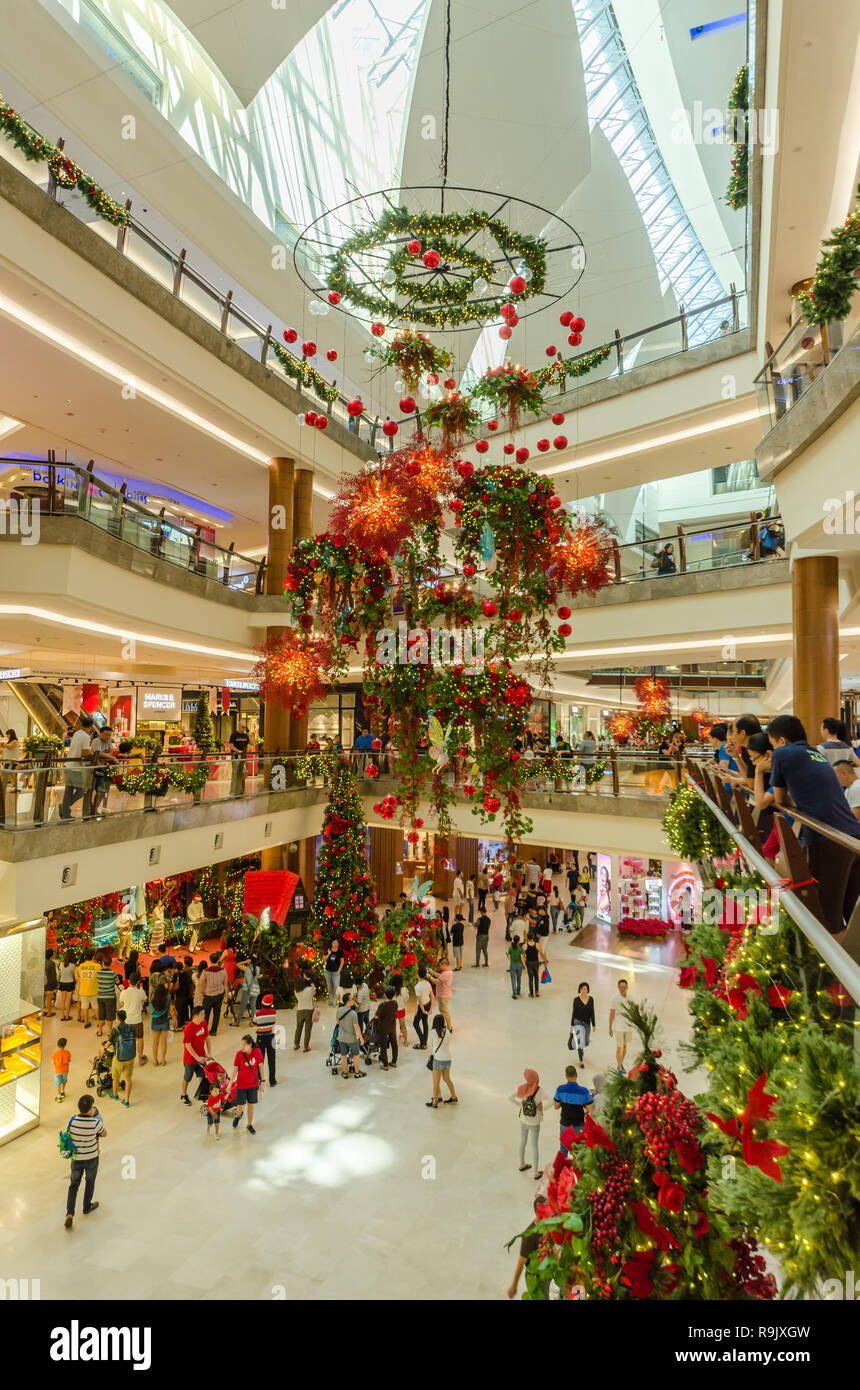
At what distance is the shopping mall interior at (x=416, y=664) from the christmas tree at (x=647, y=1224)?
0.02m

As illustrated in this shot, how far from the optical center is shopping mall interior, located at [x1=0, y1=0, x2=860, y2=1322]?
3.66 metres

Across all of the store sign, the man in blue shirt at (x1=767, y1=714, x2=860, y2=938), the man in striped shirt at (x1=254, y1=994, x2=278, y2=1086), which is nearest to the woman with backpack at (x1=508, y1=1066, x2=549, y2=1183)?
the man in striped shirt at (x1=254, y1=994, x2=278, y2=1086)

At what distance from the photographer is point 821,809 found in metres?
3.03

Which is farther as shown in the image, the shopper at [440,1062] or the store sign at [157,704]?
the store sign at [157,704]

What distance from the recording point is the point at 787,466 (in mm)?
5539

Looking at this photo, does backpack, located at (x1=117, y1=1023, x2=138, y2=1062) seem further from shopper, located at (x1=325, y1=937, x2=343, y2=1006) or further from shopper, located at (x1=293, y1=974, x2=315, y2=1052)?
shopper, located at (x1=325, y1=937, x2=343, y2=1006)

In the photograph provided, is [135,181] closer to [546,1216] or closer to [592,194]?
[592,194]

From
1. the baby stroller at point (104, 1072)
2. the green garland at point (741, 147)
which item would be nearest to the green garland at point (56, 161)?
the green garland at point (741, 147)

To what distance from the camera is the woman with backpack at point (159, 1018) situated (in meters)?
9.55

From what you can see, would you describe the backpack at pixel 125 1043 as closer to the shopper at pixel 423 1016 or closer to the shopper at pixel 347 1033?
the shopper at pixel 347 1033

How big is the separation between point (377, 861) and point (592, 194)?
63.5 ft

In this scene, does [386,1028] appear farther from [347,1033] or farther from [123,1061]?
[123,1061]

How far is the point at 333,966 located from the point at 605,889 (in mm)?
9387

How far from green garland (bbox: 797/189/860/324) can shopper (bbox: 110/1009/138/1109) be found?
9702mm
